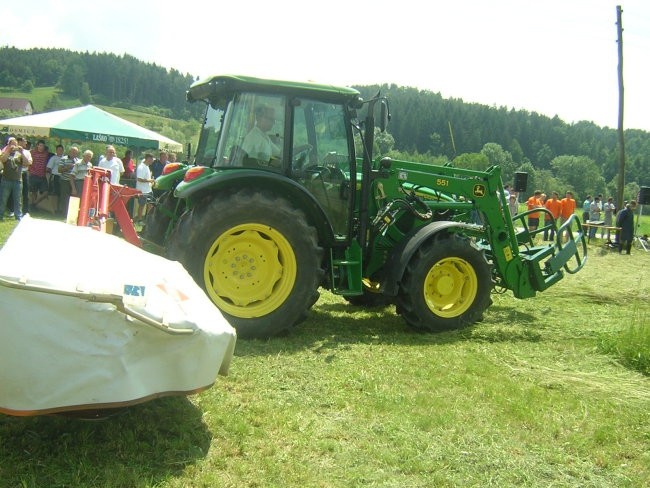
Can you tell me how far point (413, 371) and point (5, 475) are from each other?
9.59 feet

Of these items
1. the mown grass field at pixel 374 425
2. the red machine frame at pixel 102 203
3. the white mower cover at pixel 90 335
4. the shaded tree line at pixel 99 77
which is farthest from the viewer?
the shaded tree line at pixel 99 77

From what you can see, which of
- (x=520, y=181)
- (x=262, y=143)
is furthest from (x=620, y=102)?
(x=262, y=143)

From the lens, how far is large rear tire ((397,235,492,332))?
6016mm

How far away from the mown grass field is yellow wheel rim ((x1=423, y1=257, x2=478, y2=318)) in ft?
1.54

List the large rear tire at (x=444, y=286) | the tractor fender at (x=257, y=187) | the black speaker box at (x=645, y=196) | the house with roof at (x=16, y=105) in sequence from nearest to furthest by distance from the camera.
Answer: the tractor fender at (x=257, y=187), the large rear tire at (x=444, y=286), the black speaker box at (x=645, y=196), the house with roof at (x=16, y=105)

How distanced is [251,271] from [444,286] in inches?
78.5

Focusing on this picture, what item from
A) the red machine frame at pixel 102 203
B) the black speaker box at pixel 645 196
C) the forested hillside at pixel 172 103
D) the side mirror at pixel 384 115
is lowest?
the red machine frame at pixel 102 203

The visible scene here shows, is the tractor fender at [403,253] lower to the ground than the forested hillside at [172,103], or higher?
lower

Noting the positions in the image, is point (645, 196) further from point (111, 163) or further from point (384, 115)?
point (384, 115)

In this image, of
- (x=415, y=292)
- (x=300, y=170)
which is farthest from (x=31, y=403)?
Result: (x=415, y=292)

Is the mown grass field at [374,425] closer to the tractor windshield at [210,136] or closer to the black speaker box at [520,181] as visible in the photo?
the tractor windshield at [210,136]

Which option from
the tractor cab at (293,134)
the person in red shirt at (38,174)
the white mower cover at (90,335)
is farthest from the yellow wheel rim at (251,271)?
the person in red shirt at (38,174)

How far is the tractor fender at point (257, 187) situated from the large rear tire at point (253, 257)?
11 cm

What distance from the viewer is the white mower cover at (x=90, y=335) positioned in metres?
2.83
